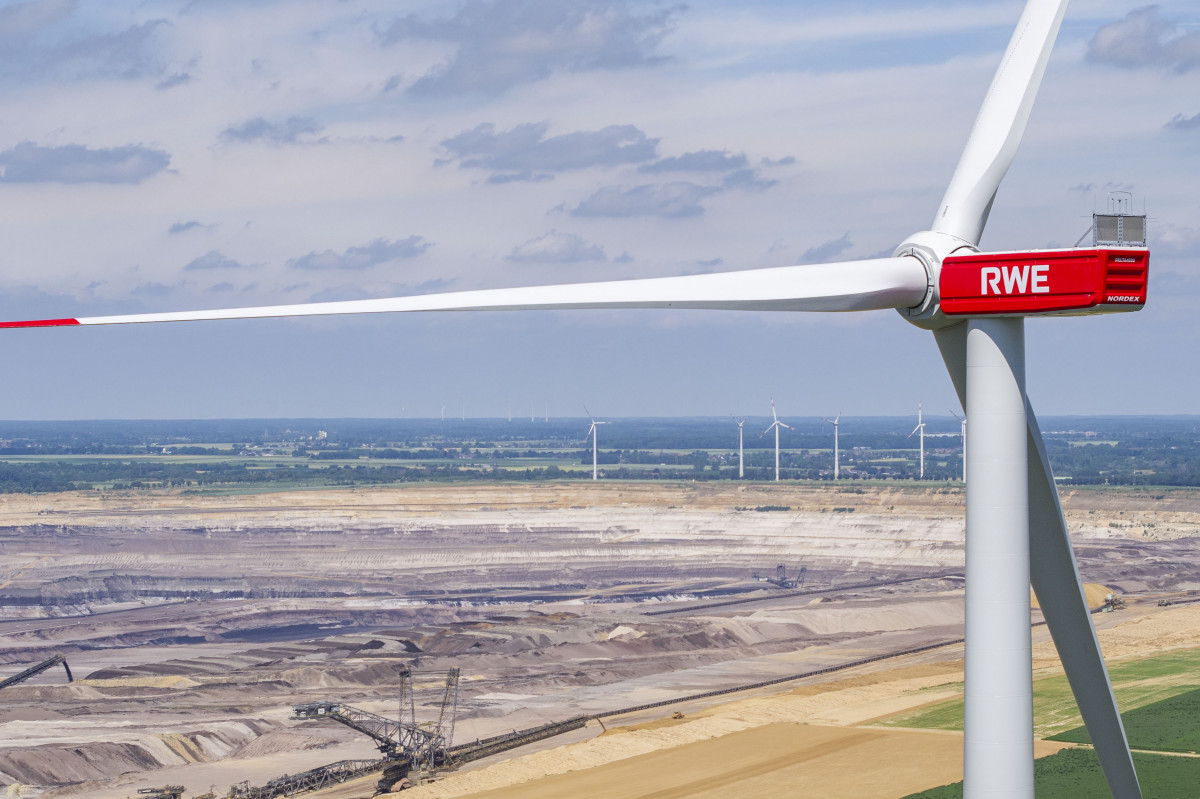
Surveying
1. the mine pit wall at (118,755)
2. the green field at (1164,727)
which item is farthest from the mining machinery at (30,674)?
the green field at (1164,727)

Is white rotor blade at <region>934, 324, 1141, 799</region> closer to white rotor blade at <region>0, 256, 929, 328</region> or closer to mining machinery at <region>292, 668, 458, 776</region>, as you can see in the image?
white rotor blade at <region>0, 256, 929, 328</region>

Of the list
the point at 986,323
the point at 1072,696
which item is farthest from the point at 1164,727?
the point at 986,323

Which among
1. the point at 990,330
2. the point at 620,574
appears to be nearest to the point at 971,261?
the point at 990,330

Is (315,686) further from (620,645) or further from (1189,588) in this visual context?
(1189,588)

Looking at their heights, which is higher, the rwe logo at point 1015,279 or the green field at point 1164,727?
the rwe logo at point 1015,279

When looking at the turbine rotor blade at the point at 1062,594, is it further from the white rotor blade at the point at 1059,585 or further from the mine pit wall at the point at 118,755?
the mine pit wall at the point at 118,755

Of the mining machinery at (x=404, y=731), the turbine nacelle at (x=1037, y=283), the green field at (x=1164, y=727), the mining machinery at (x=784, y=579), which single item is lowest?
the mining machinery at (x=784, y=579)

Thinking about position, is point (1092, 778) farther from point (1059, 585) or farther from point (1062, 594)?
point (1059, 585)
